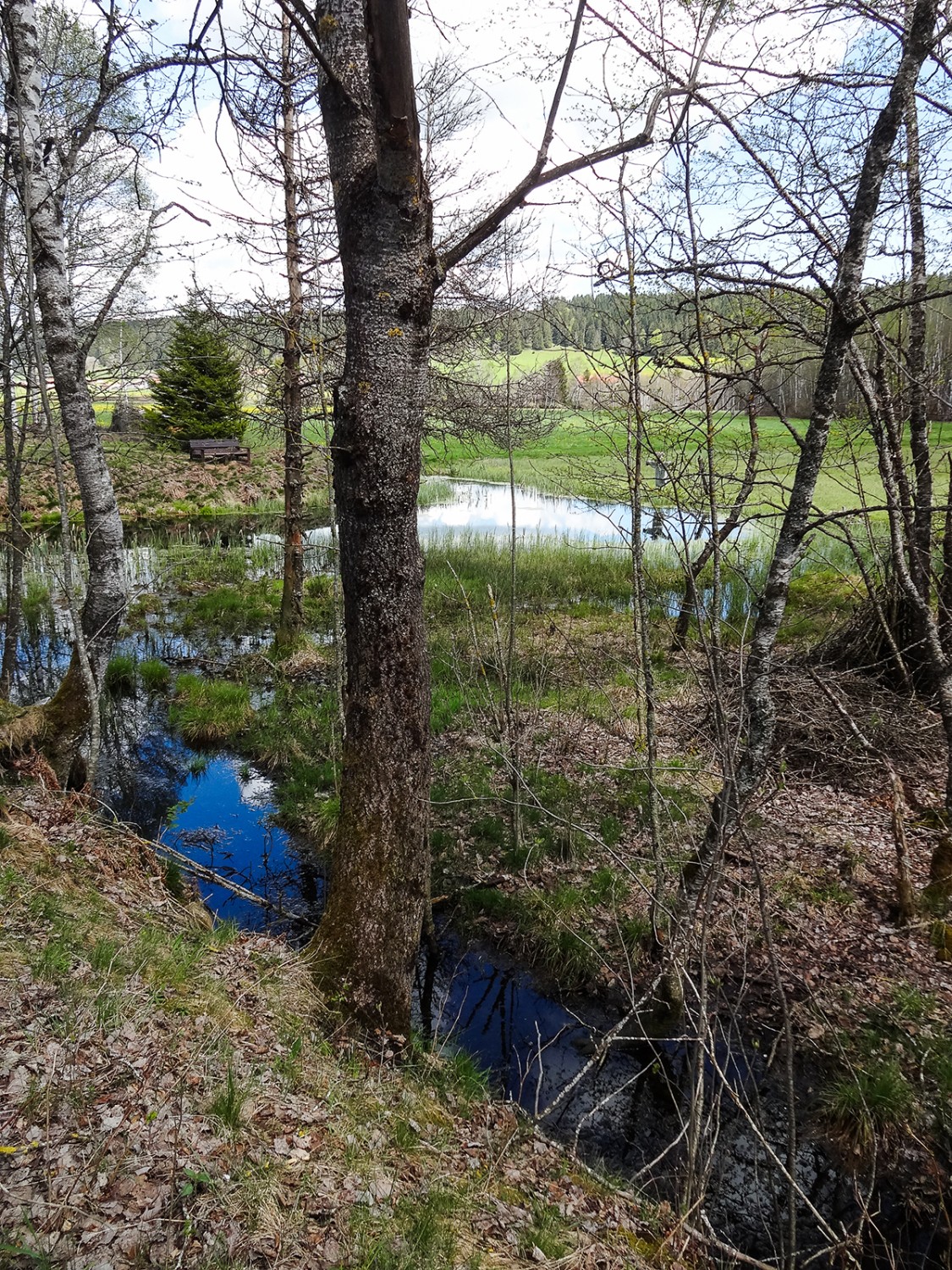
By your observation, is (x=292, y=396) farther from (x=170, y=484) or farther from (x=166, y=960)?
(x=170, y=484)

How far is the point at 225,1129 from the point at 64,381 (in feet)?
18.3


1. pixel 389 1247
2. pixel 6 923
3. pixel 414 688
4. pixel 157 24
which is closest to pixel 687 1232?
pixel 389 1247

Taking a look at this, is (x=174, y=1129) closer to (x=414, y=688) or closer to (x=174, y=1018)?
(x=174, y=1018)

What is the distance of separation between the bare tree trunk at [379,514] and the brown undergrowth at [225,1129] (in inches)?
20.1

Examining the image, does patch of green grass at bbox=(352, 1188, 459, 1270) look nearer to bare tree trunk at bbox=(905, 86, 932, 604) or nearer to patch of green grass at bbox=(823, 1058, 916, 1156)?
patch of green grass at bbox=(823, 1058, 916, 1156)

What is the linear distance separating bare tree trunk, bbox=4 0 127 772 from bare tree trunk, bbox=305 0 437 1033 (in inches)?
109

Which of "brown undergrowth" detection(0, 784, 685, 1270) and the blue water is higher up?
"brown undergrowth" detection(0, 784, 685, 1270)

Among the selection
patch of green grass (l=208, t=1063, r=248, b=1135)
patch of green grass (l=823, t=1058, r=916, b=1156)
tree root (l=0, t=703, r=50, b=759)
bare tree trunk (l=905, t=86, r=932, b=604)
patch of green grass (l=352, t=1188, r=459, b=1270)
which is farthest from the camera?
tree root (l=0, t=703, r=50, b=759)

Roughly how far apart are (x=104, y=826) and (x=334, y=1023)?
103 inches

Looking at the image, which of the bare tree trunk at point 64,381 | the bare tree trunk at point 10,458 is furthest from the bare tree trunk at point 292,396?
the bare tree trunk at point 10,458

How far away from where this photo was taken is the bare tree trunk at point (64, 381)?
16.7 feet

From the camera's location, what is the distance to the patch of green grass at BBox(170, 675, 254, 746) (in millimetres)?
8328

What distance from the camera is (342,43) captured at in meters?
3.32

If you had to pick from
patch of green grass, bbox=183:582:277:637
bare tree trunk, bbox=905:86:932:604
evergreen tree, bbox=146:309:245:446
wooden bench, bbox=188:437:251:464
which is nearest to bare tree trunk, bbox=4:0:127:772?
patch of green grass, bbox=183:582:277:637
